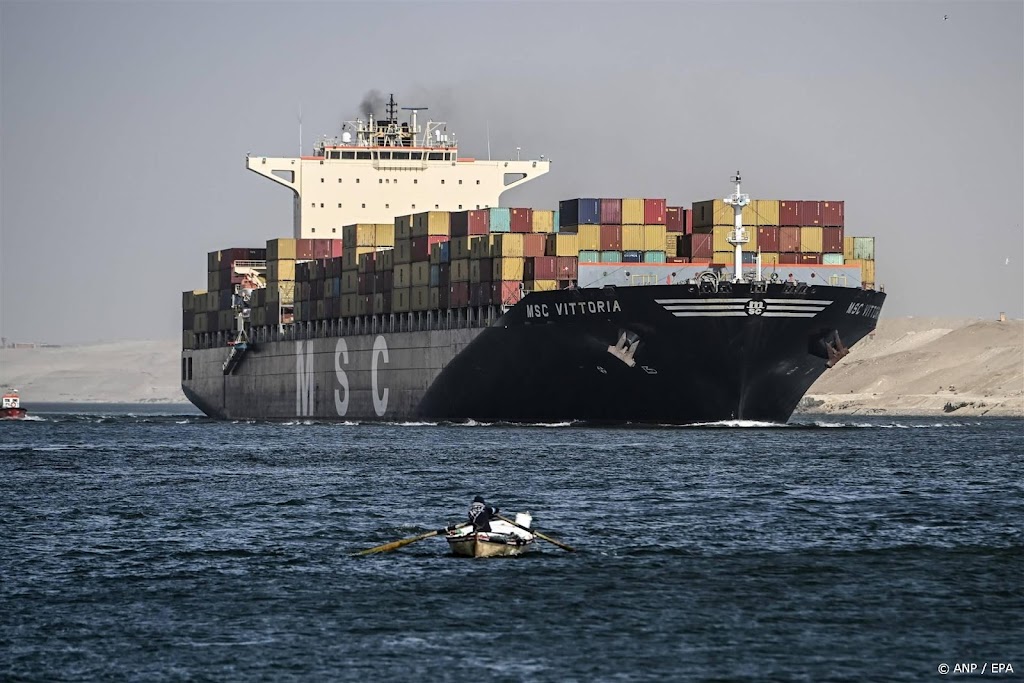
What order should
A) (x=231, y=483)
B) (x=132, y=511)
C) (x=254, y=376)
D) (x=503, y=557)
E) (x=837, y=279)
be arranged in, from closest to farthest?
(x=503, y=557)
(x=132, y=511)
(x=231, y=483)
(x=837, y=279)
(x=254, y=376)

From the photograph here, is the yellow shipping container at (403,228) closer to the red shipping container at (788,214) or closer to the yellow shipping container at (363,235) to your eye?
the yellow shipping container at (363,235)

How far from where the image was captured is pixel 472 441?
74.0 metres

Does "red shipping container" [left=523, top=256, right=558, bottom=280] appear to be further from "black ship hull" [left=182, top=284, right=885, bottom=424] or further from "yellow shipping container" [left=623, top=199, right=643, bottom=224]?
"yellow shipping container" [left=623, top=199, right=643, bottom=224]

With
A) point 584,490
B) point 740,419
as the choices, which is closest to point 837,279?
point 740,419

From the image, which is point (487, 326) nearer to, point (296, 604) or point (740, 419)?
A: point (740, 419)

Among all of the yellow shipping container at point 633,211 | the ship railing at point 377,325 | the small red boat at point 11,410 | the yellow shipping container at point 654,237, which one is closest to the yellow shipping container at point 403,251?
the ship railing at point 377,325

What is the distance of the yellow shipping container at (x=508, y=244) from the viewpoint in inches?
3182

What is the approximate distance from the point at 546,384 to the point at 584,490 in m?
28.8

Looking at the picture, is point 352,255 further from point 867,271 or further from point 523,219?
point 867,271

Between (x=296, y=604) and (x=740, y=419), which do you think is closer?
(x=296, y=604)

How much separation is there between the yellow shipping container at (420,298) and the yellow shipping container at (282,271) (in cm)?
2040

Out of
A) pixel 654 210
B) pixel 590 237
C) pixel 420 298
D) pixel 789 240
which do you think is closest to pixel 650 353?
pixel 590 237

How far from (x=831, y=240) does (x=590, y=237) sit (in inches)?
451

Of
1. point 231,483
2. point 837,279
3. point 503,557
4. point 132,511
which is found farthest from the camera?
point 837,279
